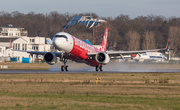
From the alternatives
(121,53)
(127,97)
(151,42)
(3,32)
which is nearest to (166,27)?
(151,42)

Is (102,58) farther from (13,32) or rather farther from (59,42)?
(13,32)

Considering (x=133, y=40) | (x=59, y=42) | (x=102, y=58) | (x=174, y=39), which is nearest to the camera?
(x=59, y=42)

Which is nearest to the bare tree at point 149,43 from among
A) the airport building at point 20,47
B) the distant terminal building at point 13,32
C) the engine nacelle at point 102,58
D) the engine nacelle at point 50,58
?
the airport building at point 20,47

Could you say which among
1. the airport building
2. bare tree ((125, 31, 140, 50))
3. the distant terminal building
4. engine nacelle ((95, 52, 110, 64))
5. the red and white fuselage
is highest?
the distant terminal building

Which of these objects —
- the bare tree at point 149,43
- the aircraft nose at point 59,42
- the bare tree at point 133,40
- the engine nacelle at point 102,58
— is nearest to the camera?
the aircraft nose at point 59,42

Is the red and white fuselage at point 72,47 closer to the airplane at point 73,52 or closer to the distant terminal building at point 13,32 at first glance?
the airplane at point 73,52

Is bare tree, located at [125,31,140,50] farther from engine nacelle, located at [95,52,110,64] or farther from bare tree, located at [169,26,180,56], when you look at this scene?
engine nacelle, located at [95,52,110,64]

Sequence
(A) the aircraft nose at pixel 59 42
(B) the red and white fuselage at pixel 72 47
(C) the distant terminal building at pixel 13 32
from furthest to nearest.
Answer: (C) the distant terminal building at pixel 13 32 < (B) the red and white fuselage at pixel 72 47 < (A) the aircraft nose at pixel 59 42

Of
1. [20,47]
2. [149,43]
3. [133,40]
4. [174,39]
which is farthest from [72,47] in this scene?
[174,39]

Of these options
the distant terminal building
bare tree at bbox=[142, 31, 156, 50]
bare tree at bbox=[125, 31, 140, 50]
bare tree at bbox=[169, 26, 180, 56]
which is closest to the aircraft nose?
bare tree at bbox=[142, 31, 156, 50]

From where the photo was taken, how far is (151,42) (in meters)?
169

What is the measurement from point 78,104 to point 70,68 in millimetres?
40590

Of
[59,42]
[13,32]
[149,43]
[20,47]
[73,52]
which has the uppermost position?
[13,32]

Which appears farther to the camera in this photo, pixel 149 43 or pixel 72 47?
pixel 149 43
